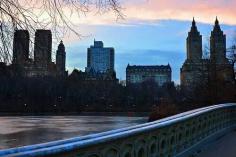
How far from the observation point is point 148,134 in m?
8.71

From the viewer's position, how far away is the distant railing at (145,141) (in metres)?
5.62

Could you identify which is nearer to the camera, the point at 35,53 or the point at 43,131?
the point at 35,53

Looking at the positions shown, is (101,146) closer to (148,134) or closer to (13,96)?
(148,134)

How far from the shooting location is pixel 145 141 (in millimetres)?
8547

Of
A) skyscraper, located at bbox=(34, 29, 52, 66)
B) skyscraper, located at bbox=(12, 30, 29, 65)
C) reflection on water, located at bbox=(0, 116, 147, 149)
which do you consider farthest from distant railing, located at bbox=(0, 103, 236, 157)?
reflection on water, located at bbox=(0, 116, 147, 149)

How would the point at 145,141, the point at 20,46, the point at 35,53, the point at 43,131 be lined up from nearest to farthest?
the point at 20,46
the point at 35,53
the point at 145,141
the point at 43,131

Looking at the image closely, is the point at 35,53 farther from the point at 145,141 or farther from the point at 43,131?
the point at 43,131

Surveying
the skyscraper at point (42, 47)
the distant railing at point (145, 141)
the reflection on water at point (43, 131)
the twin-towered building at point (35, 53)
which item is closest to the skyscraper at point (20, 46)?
the twin-towered building at point (35, 53)

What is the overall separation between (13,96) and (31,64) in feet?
416

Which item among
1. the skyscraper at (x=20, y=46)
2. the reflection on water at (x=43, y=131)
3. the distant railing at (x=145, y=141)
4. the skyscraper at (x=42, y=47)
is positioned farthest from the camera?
the reflection on water at (x=43, y=131)

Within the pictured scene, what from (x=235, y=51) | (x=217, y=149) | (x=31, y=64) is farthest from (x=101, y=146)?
(x=235, y=51)

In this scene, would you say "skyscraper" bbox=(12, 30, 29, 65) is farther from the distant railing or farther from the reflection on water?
the reflection on water

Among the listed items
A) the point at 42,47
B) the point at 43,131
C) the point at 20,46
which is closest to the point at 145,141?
the point at 42,47

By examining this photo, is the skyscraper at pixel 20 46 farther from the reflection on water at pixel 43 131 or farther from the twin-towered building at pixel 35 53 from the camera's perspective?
the reflection on water at pixel 43 131
